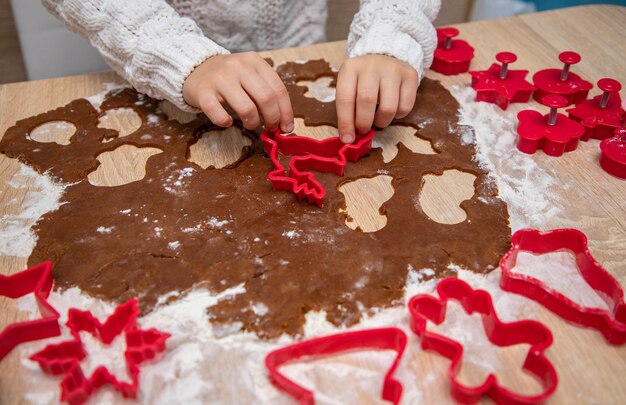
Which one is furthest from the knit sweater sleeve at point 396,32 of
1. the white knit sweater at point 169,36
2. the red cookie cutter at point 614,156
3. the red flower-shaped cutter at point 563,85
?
the red cookie cutter at point 614,156

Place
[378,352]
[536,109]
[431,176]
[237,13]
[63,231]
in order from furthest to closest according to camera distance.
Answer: [237,13]
[536,109]
[431,176]
[63,231]
[378,352]

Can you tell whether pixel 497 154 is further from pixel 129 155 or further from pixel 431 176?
pixel 129 155

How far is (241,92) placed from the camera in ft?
3.16

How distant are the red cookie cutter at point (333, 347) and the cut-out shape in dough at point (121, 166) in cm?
42

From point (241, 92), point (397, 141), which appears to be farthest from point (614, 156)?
point (241, 92)

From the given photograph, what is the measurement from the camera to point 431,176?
957 mm

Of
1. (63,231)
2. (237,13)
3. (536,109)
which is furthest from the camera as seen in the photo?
(237,13)

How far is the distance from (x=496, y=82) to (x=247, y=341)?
28.5 inches

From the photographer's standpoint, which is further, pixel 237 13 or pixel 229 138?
pixel 237 13

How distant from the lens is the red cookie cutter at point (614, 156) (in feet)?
3.11

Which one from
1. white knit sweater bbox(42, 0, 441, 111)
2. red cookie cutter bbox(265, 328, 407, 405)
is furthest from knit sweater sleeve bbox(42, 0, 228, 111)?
red cookie cutter bbox(265, 328, 407, 405)

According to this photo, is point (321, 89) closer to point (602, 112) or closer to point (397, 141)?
point (397, 141)

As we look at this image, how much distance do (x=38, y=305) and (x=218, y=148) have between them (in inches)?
15.7

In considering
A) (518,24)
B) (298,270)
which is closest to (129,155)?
(298,270)
